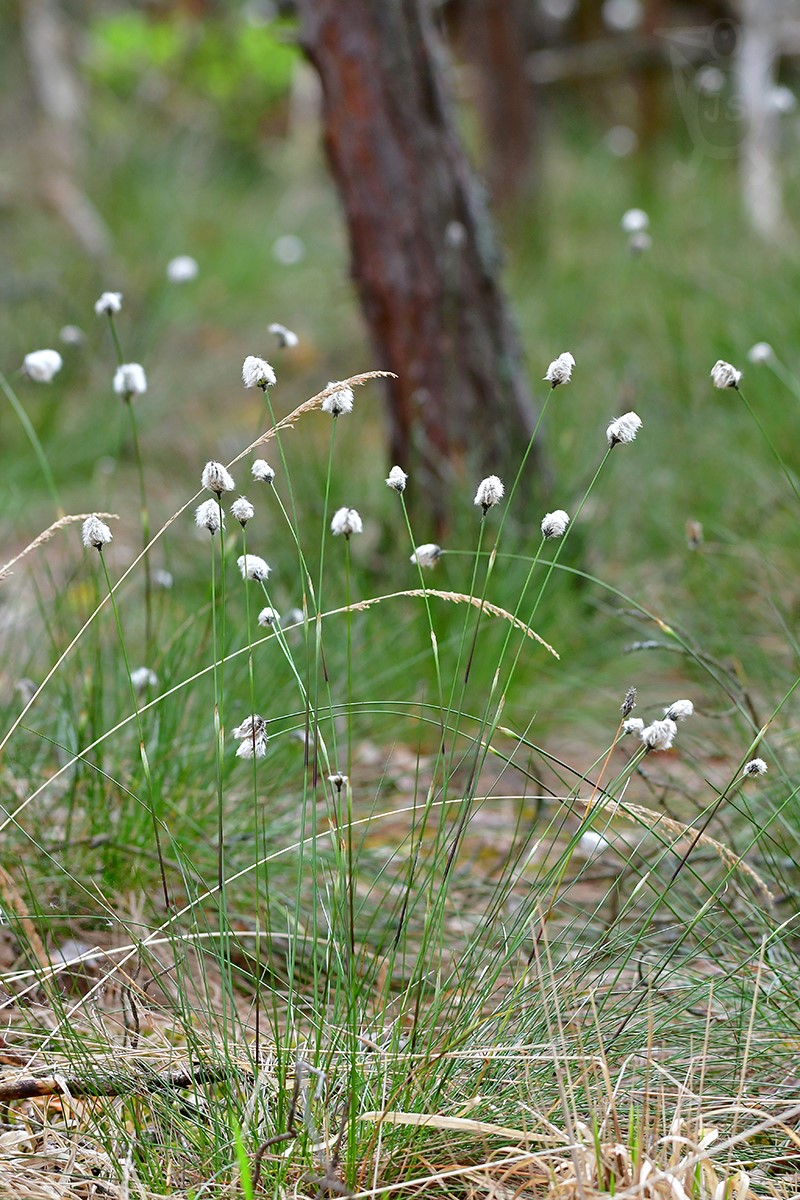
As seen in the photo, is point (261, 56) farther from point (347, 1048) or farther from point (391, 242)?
point (347, 1048)

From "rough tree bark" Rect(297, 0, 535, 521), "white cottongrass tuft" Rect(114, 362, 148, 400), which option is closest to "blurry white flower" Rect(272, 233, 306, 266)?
"rough tree bark" Rect(297, 0, 535, 521)

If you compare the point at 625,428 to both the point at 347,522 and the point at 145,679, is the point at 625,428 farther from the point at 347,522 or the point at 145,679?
the point at 145,679

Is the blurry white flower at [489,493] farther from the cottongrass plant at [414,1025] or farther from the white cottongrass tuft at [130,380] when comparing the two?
the white cottongrass tuft at [130,380]

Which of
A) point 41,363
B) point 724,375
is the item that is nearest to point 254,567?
point 724,375

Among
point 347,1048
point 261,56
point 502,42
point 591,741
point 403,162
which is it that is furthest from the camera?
point 261,56

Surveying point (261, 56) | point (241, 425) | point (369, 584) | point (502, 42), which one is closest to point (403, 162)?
point (369, 584)

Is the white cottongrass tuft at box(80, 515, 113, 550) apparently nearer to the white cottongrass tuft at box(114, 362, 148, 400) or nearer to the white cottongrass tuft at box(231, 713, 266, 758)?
the white cottongrass tuft at box(231, 713, 266, 758)

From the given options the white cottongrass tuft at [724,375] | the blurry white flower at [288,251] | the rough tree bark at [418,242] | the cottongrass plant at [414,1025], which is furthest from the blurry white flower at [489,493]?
the blurry white flower at [288,251]
